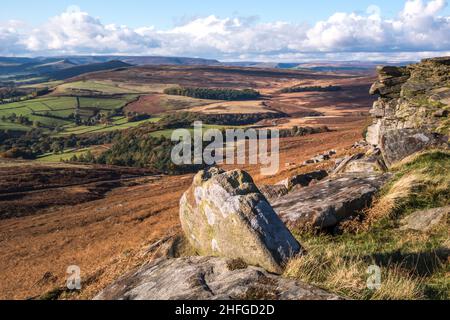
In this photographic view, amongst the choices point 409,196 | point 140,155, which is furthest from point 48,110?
point 409,196

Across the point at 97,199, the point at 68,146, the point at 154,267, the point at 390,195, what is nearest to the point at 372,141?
the point at 390,195

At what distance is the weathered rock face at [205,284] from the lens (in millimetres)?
7273

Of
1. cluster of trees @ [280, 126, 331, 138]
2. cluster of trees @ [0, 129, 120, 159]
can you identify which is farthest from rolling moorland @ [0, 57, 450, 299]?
cluster of trees @ [0, 129, 120, 159]

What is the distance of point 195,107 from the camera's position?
194875mm

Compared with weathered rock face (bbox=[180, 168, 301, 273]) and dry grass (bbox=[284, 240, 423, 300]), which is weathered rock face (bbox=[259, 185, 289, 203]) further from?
dry grass (bbox=[284, 240, 423, 300])

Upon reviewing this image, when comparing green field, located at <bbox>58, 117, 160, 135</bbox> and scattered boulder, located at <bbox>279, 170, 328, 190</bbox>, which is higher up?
scattered boulder, located at <bbox>279, 170, 328, 190</bbox>

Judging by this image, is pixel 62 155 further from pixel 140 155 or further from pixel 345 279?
pixel 345 279

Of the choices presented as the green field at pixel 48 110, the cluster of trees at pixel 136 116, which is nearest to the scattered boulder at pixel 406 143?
the cluster of trees at pixel 136 116

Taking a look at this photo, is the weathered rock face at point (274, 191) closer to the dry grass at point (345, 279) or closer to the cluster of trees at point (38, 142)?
the dry grass at point (345, 279)

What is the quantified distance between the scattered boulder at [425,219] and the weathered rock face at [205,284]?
6544 mm

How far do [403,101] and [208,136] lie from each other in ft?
286

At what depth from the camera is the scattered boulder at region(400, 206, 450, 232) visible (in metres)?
12.6

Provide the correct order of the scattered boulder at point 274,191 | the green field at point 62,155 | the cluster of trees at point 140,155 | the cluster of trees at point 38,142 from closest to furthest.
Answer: the scattered boulder at point 274,191 < the cluster of trees at point 140,155 < the green field at point 62,155 < the cluster of trees at point 38,142

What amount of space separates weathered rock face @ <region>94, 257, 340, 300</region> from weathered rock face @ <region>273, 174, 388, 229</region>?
5.13m
